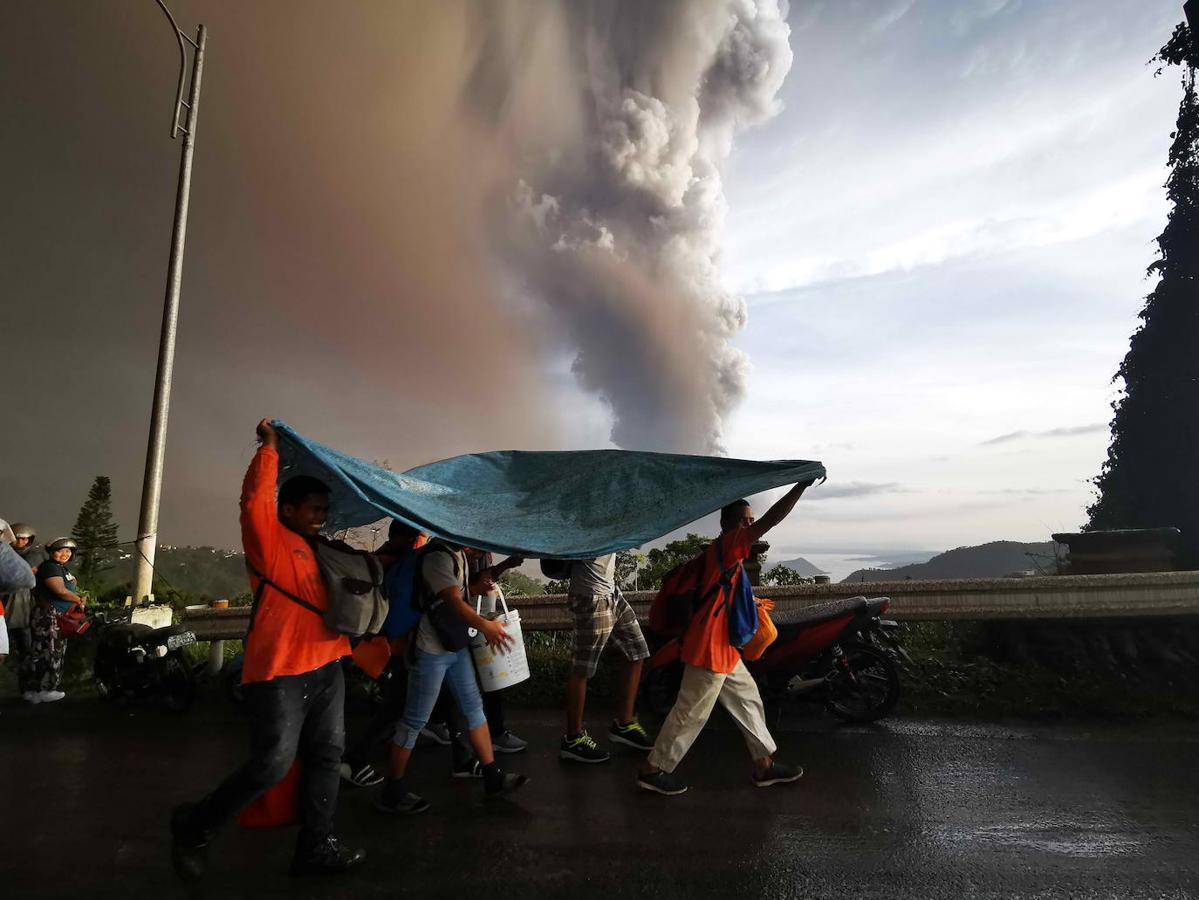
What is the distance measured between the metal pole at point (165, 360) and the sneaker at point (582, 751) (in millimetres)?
7549

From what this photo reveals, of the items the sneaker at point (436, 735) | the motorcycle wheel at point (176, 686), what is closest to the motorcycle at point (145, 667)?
the motorcycle wheel at point (176, 686)

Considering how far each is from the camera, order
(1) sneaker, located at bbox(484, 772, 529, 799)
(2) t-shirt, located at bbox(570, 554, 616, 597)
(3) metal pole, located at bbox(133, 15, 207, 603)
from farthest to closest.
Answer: (3) metal pole, located at bbox(133, 15, 207, 603) < (2) t-shirt, located at bbox(570, 554, 616, 597) < (1) sneaker, located at bbox(484, 772, 529, 799)

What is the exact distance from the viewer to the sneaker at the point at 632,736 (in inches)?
223

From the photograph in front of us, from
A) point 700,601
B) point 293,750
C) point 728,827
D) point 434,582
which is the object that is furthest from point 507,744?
→ point 293,750

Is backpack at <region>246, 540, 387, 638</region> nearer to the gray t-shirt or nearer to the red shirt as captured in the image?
the red shirt

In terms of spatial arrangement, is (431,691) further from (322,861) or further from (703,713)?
(703,713)

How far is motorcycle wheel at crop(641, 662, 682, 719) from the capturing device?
22.0 ft

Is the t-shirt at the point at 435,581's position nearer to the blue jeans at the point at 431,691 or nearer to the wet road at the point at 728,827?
the blue jeans at the point at 431,691

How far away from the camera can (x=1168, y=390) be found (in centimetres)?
2047

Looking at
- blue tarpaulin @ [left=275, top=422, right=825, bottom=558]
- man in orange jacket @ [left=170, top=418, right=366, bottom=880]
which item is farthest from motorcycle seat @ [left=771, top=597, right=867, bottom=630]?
man in orange jacket @ [left=170, top=418, right=366, bottom=880]

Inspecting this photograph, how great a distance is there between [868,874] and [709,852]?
2.49 feet

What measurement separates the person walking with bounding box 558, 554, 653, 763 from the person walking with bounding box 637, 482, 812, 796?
781 millimetres

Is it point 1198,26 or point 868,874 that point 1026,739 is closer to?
point 868,874

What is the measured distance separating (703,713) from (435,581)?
191 centimetres
